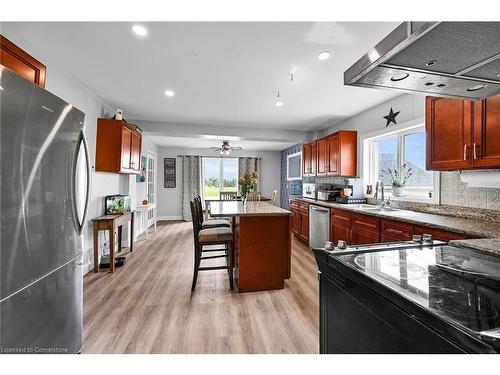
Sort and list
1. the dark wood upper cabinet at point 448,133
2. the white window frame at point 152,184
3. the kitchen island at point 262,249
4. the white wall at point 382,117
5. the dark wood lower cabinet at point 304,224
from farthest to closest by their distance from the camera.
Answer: the white window frame at point 152,184 → the dark wood lower cabinet at point 304,224 → the white wall at point 382,117 → the kitchen island at point 262,249 → the dark wood upper cabinet at point 448,133

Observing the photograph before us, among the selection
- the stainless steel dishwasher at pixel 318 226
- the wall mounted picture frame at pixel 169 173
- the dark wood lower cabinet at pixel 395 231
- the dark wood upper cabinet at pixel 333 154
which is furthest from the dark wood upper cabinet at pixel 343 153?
the wall mounted picture frame at pixel 169 173

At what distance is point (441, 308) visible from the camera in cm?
59

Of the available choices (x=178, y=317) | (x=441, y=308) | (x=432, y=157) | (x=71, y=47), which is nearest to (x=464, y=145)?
(x=432, y=157)

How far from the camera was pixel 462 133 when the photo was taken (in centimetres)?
207

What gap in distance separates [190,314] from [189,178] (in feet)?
18.6

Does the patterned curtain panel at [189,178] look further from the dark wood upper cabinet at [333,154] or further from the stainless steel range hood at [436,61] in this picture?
the stainless steel range hood at [436,61]

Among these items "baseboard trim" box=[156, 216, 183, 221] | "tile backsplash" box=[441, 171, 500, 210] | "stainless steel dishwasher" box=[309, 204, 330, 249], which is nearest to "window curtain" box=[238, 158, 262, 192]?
"baseboard trim" box=[156, 216, 183, 221]

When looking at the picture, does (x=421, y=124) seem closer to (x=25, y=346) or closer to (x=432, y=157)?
(x=432, y=157)

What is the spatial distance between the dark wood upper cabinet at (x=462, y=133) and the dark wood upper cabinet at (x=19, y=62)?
3.33 metres

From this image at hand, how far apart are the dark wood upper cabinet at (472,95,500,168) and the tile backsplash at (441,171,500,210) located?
535mm

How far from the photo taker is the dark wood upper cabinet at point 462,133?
1.86 metres

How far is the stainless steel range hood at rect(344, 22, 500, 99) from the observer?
622 millimetres

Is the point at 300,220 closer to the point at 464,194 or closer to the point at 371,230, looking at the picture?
the point at 371,230
